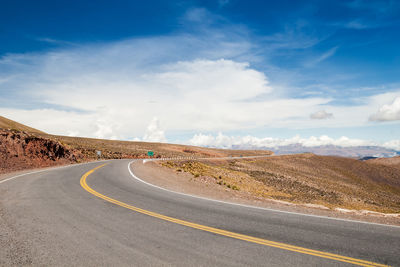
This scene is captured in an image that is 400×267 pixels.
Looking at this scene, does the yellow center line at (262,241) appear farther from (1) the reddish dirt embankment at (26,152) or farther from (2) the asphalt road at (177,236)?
(1) the reddish dirt embankment at (26,152)

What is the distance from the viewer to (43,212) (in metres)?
7.81

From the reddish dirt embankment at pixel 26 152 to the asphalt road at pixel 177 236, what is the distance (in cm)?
1654

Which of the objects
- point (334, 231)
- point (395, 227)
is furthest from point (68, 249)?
point (395, 227)

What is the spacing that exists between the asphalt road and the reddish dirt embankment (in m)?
16.5

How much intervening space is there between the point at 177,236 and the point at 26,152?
85.3 ft

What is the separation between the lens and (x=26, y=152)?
24766mm

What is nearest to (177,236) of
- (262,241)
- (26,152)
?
(262,241)

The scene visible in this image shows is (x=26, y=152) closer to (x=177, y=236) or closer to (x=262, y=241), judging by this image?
(x=177, y=236)

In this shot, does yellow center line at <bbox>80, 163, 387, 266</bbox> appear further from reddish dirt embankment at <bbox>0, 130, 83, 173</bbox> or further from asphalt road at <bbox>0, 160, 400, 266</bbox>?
reddish dirt embankment at <bbox>0, 130, 83, 173</bbox>

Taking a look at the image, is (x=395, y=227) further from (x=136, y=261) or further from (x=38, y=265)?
(x=38, y=265)

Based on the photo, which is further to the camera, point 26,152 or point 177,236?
point 26,152

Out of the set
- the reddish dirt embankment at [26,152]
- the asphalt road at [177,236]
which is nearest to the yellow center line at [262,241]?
the asphalt road at [177,236]

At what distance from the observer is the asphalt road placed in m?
4.81

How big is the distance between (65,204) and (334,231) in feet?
30.2
